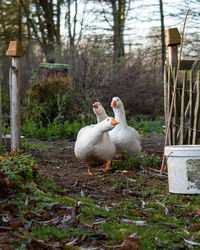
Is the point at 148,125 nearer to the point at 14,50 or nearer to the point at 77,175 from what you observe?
the point at 14,50

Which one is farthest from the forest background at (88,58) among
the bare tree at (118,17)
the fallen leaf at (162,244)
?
the fallen leaf at (162,244)

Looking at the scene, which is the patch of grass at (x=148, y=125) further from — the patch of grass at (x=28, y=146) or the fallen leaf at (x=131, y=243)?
the fallen leaf at (x=131, y=243)

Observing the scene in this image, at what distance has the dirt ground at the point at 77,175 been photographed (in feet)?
13.5

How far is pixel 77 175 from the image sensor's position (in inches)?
205

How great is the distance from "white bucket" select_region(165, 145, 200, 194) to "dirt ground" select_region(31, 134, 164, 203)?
46cm

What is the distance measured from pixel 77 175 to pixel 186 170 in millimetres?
1703

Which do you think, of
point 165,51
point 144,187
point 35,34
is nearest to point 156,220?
point 144,187

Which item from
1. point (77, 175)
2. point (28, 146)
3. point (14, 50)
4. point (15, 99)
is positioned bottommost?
point (77, 175)

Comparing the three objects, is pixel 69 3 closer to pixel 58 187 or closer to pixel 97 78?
pixel 97 78

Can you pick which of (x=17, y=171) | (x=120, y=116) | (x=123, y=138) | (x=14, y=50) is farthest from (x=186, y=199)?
(x=14, y=50)

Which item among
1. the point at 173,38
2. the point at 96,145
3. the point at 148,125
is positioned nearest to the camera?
the point at 96,145

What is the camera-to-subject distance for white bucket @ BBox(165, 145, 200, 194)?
13.1 feet

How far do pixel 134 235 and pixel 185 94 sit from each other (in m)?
3.05

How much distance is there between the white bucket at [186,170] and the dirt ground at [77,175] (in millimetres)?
460
